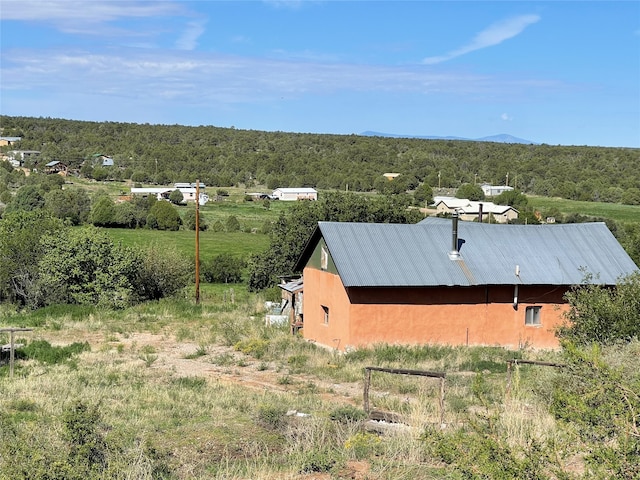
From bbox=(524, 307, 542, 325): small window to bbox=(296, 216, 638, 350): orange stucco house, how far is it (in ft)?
0.11

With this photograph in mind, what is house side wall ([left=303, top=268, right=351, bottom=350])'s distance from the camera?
23.9 meters

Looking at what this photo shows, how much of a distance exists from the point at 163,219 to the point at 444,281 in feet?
208

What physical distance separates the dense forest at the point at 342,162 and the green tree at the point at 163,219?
1968 inches

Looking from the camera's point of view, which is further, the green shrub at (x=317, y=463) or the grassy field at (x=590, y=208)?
the grassy field at (x=590, y=208)

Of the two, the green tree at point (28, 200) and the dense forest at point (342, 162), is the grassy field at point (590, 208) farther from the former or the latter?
the green tree at point (28, 200)

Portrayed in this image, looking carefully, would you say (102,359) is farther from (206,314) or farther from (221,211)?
(221,211)

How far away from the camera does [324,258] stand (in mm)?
25469

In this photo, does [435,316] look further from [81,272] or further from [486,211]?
[486,211]

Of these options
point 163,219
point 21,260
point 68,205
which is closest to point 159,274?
point 21,260

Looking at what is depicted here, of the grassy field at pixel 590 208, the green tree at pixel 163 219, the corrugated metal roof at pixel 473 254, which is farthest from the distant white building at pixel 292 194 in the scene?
the corrugated metal roof at pixel 473 254

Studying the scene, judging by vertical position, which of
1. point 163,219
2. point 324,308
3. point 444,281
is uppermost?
point 444,281

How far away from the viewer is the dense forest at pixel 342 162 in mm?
134087

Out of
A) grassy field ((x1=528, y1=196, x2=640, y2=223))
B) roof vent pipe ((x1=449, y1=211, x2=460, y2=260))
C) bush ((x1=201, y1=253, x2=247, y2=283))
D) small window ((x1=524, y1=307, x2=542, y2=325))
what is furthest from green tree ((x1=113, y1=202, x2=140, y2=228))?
small window ((x1=524, y1=307, x2=542, y2=325))

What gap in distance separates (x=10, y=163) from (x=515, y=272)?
12414 centimetres
